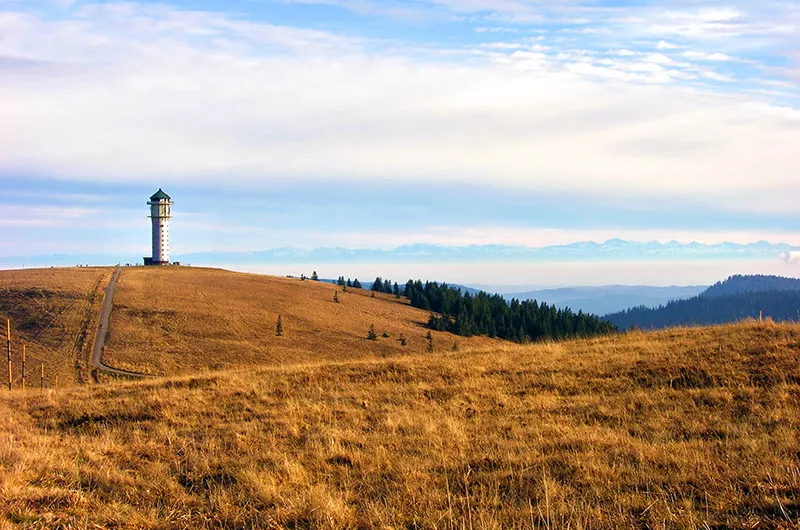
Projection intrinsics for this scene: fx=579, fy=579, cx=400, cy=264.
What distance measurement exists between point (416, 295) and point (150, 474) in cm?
11284

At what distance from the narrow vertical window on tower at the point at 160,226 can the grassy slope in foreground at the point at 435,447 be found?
329 ft

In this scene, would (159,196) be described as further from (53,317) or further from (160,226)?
(53,317)

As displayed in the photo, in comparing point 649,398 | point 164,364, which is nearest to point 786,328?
point 649,398

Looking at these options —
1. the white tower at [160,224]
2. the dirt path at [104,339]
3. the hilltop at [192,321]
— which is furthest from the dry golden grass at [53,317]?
the white tower at [160,224]

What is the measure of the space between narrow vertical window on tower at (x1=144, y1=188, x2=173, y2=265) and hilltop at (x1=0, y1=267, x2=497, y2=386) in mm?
8453

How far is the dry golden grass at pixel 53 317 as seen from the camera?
182 feet

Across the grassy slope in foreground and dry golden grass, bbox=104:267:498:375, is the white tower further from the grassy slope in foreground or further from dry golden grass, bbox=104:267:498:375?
the grassy slope in foreground

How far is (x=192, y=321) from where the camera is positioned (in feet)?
245

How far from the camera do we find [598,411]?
36.9ft

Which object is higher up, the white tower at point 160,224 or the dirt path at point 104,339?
the white tower at point 160,224

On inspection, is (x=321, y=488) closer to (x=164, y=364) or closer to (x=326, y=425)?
(x=326, y=425)

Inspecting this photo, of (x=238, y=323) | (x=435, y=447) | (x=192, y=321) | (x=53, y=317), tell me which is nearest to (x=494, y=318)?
(x=238, y=323)

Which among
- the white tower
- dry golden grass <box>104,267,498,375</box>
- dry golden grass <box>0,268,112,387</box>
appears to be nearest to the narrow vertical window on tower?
the white tower

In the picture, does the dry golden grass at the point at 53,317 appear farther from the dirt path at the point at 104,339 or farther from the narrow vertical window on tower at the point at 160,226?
the narrow vertical window on tower at the point at 160,226
